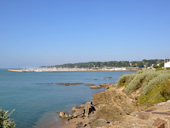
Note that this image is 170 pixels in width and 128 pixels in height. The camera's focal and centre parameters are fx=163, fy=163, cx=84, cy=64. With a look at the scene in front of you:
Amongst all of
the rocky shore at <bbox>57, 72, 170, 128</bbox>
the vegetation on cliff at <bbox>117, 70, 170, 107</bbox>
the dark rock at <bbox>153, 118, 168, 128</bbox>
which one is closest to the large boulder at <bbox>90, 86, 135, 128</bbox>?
the rocky shore at <bbox>57, 72, 170, 128</bbox>

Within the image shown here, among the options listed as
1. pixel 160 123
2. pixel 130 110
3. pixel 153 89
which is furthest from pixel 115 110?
pixel 160 123

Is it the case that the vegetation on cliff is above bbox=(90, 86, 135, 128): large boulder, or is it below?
above

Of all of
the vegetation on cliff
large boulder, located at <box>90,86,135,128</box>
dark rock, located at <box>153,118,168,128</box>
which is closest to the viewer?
dark rock, located at <box>153,118,168,128</box>

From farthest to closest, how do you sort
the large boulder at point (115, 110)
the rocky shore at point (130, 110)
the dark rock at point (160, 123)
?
the large boulder at point (115, 110) → the rocky shore at point (130, 110) → the dark rock at point (160, 123)

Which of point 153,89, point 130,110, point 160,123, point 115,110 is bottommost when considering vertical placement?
point 115,110

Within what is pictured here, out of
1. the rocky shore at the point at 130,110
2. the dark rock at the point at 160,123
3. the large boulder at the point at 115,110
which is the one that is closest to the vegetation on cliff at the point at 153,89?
the rocky shore at the point at 130,110

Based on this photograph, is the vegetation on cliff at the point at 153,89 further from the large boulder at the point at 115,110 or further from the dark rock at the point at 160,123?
the dark rock at the point at 160,123

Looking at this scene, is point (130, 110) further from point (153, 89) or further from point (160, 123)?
point (160, 123)

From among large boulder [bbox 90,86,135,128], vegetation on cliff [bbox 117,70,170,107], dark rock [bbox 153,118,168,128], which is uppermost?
dark rock [bbox 153,118,168,128]

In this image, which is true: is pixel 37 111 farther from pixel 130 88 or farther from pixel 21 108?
pixel 130 88

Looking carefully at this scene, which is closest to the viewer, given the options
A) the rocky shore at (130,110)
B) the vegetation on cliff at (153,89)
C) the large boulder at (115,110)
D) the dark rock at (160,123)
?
the dark rock at (160,123)

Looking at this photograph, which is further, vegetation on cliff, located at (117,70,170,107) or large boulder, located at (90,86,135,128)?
large boulder, located at (90,86,135,128)

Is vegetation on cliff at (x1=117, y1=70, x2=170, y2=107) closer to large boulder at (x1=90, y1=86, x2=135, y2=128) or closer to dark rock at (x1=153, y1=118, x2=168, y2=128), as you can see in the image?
large boulder at (x1=90, y1=86, x2=135, y2=128)

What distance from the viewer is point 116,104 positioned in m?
14.7
